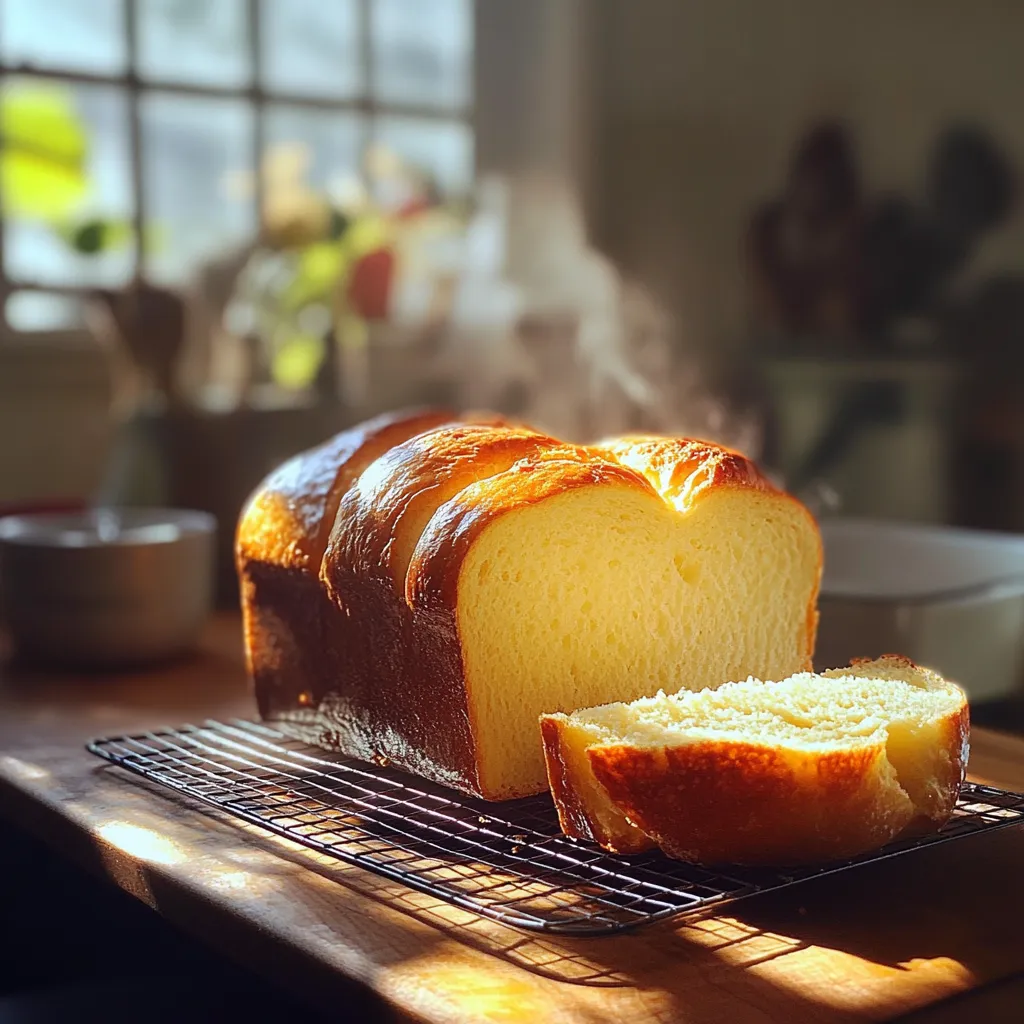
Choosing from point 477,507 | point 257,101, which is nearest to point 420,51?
point 257,101

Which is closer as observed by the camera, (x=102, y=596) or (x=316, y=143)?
(x=102, y=596)

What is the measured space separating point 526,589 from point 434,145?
9.54ft

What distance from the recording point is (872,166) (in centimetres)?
188

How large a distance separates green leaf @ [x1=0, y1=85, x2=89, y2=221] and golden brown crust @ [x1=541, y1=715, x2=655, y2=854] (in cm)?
265

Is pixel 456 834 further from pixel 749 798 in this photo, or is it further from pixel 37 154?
pixel 37 154

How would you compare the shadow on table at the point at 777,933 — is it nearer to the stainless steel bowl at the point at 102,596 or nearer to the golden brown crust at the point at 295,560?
the golden brown crust at the point at 295,560

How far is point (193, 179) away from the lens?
3.48 meters

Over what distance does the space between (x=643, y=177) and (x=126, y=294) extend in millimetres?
986

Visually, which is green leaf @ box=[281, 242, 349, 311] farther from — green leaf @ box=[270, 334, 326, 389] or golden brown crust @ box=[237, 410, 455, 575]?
golden brown crust @ box=[237, 410, 455, 575]

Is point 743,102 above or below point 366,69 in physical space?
below

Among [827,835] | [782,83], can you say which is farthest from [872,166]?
[827,835]

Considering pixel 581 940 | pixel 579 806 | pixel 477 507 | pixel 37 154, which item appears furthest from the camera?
pixel 37 154

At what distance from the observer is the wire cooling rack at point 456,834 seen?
91 cm

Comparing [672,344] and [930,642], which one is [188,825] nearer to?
[930,642]
